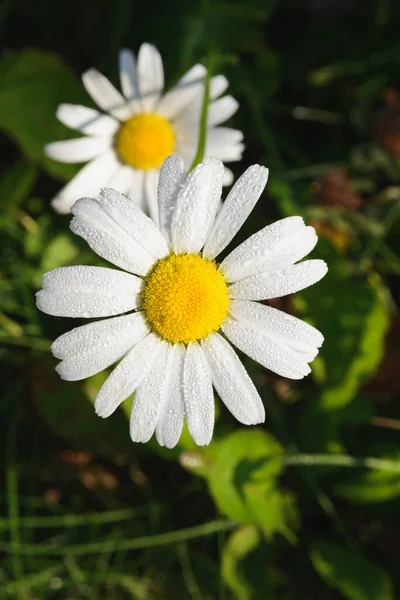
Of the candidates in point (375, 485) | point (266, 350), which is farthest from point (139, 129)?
point (375, 485)

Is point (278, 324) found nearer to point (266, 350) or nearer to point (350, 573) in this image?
point (266, 350)

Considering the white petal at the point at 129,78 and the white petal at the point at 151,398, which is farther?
the white petal at the point at 129,78

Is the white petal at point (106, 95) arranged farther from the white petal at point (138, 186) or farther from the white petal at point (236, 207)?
the white petal at point (236, 207)

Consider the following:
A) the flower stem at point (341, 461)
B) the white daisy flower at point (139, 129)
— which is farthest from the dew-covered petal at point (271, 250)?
the flower stem at point (341, 461)

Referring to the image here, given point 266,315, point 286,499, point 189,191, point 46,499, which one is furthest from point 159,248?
point 46,499

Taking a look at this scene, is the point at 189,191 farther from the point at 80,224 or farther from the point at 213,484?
the point at 213,484

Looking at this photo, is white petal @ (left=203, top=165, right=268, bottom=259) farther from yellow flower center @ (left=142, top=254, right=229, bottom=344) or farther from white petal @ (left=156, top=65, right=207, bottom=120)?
white petal @ (left=156, top=65, right=207, bottom=120)
